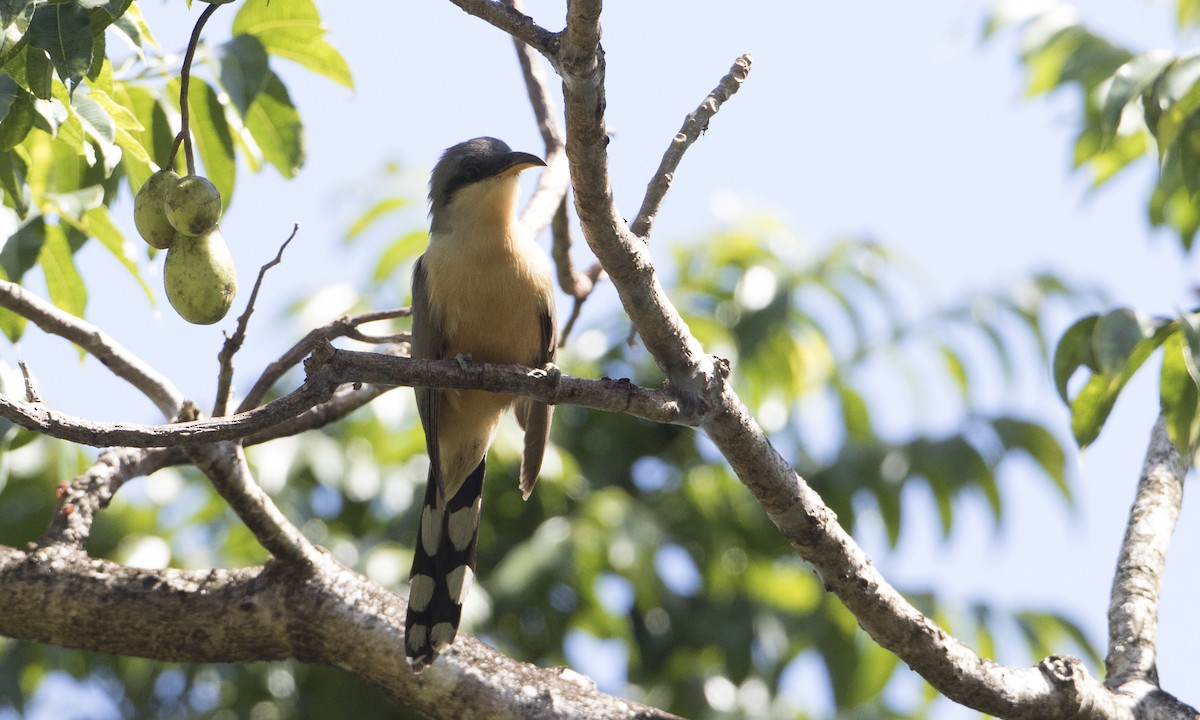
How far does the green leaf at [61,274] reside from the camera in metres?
3.36

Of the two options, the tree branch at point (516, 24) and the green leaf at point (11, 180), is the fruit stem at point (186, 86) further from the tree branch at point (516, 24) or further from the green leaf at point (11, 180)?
the tree branch at point (516, 24)

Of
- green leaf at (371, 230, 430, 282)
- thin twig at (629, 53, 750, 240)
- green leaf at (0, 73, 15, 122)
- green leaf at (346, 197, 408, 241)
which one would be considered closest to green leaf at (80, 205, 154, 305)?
green leaf at (0, 73, 15, 122)

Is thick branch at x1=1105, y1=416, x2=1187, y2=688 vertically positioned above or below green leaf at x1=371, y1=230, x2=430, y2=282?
below

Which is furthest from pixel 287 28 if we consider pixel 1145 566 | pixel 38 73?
pixel 1145 566

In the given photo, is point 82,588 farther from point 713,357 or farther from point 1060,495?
point 1060,495

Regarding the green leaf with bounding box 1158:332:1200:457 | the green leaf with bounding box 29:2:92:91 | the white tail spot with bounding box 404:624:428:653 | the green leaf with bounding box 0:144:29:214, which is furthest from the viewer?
the white tail spot with bounding box 404:624:428:653

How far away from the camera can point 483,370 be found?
265 cm

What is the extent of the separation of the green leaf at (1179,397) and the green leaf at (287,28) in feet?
8.40

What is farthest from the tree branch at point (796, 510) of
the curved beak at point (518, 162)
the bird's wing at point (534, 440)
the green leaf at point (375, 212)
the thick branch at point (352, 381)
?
the green leaf at point (375, 212)

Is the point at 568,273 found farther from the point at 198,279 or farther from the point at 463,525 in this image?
the point at 198,279

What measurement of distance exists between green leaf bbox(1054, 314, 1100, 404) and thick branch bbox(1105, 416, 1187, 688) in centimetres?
37

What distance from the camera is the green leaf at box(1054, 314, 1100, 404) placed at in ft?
10.6

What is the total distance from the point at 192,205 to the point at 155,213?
0.48ft

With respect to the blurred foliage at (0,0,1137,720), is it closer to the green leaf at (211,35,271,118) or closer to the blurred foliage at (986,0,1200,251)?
the blurred foliage at (986,0,1200,251)
